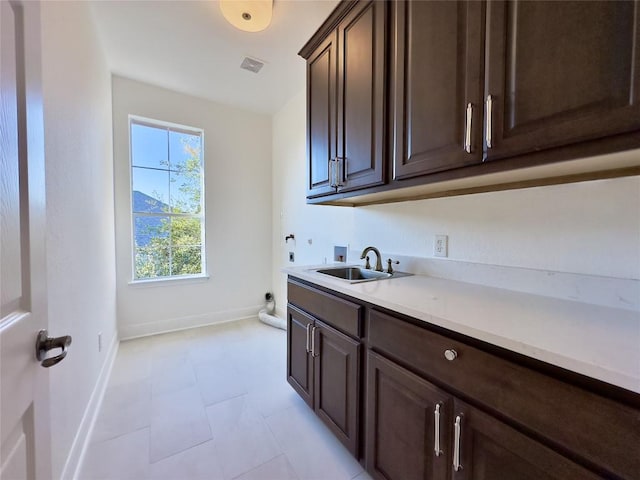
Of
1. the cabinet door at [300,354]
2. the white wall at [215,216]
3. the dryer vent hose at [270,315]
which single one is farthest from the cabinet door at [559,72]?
the white wall at [215,216]

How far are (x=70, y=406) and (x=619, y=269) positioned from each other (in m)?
2.50

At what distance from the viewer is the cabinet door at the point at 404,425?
36.0 inches

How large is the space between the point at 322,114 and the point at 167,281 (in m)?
2.57

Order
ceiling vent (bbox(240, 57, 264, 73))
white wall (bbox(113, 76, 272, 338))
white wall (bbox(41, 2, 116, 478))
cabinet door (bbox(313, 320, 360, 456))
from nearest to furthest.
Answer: white wall (bbox(41, 2, 116, 478))
cabinet door (bbox(313, 320, 360, 456))
ceiling vent (bbox(240, 57, 264, 73))
white wall (bbox(113, 76, 272, 338))

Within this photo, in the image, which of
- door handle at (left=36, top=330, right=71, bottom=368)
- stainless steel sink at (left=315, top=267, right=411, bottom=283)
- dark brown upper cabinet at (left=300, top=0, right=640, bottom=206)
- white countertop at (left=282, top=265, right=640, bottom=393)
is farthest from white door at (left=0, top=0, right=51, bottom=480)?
stainless steel sink at (left=315, top=267, right=411, bottom=283)

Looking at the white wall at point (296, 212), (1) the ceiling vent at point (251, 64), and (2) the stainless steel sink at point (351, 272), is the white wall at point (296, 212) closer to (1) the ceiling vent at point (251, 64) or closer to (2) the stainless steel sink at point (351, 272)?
(2) the stainless steel sink at point (351, 272)

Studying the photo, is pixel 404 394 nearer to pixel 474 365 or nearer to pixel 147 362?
pixel 474 365

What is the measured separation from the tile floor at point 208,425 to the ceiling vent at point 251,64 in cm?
276

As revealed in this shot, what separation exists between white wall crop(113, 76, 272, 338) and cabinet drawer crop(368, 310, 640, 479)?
294 cm

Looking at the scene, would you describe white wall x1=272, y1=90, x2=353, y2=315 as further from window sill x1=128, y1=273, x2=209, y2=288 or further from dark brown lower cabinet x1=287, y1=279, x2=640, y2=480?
dark brown lower cabinet x1=287, y1=279, x2=640, y2=480

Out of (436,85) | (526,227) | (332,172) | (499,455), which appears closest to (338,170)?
(332,172)

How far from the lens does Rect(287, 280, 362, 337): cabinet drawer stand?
128cm

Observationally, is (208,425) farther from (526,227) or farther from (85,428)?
(526,227)

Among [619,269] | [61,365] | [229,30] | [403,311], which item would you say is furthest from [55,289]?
[619,269]
